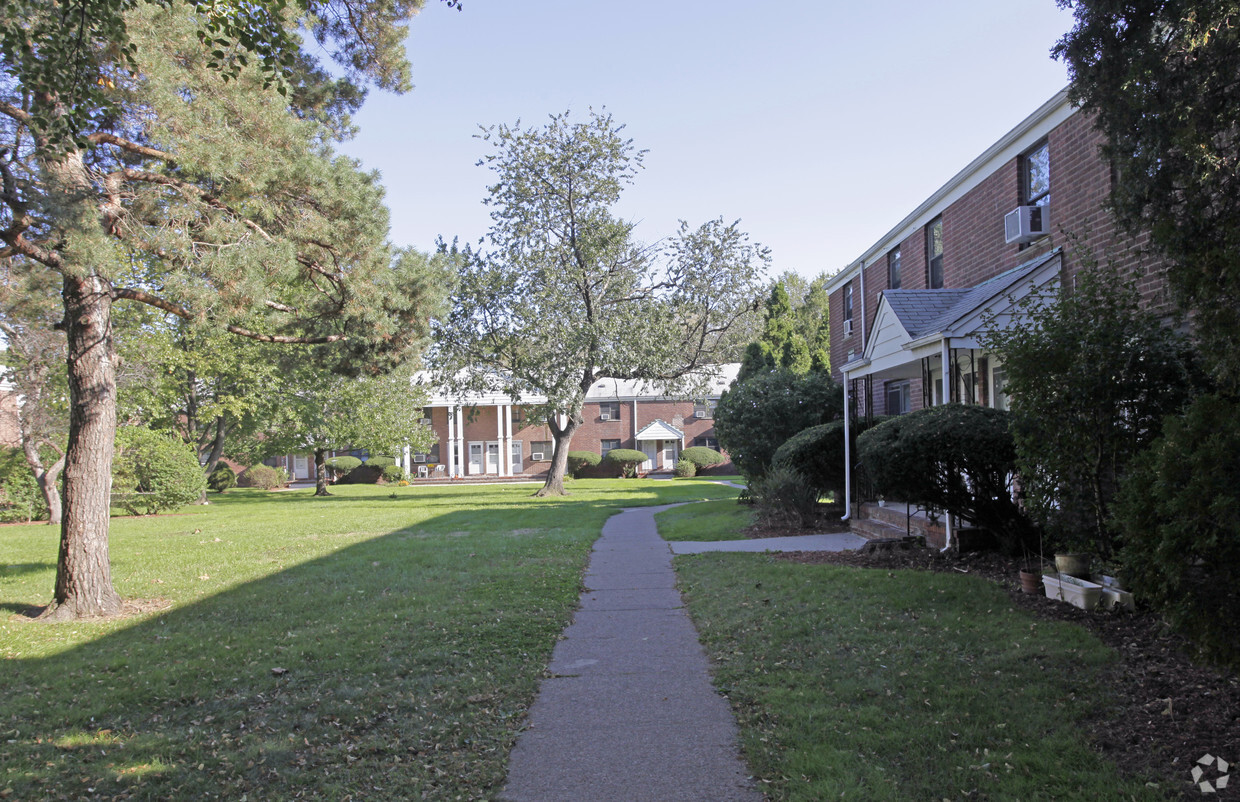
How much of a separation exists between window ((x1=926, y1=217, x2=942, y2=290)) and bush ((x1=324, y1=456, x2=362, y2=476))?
38651 mm

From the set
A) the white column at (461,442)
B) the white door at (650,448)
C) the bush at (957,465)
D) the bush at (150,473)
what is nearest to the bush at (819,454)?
the bush at (957,465)

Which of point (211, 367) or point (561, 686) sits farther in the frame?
point (211, 367)

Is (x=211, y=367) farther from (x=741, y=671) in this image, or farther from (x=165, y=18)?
(x=741, y=671)

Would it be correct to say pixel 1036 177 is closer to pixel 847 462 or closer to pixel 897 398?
pixel 847 462

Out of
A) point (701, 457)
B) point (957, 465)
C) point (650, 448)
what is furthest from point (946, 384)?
point (650, 448)

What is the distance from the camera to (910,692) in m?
4.91

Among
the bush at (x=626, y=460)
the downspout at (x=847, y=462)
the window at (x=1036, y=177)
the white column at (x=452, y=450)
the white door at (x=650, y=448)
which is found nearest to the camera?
the window at (x=1036, y=177)

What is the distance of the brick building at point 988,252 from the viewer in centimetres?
920

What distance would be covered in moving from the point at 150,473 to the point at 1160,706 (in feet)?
82.0

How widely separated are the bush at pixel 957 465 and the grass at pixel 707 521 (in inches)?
192

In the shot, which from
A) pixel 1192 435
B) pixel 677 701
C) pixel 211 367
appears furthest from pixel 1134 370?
pixel 211 367

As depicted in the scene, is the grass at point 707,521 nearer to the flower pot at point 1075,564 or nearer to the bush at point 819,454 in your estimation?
the bush at point 819,454

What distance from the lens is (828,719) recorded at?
4578 millimetres

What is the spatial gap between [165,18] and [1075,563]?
9.37 m
